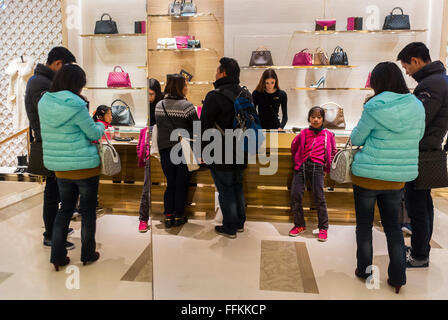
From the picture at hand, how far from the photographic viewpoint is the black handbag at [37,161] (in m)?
1.99

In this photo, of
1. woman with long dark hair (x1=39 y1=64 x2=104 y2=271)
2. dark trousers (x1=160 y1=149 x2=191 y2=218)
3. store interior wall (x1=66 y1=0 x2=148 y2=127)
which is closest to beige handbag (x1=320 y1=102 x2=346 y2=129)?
dark trousers (x1=160 y1=149 x2=191 y2=218)

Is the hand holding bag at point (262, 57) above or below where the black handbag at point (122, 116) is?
above

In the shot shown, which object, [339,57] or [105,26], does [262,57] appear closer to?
[339,57]

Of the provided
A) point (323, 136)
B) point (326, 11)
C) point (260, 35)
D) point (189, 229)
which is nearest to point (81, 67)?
point (189, 229)

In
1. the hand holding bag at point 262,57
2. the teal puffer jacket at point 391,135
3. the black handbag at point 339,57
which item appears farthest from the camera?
the hand holding bag at point 262,57

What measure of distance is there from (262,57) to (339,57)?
97 cm

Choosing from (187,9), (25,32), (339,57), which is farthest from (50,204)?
(339,57)

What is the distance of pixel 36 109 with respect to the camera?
6.58ft

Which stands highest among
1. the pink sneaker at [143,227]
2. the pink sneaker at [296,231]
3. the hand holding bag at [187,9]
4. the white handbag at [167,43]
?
the hand holding bag at [187,9]

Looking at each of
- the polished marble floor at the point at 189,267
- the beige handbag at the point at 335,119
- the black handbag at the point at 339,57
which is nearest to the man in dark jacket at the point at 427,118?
the polished marble floor at the point at 189,267

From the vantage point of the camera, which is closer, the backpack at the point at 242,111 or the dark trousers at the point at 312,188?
the backpack at the point at 242,111

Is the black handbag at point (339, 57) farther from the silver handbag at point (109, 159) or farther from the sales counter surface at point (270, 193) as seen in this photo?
the silver handbag at point (109, 159)

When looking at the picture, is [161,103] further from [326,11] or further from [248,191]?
[326,11]

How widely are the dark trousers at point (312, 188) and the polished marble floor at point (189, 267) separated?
20 cm
